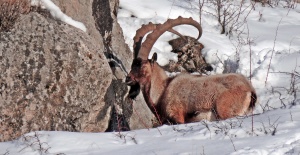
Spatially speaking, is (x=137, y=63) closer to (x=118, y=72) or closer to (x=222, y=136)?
(x=118, y=72)

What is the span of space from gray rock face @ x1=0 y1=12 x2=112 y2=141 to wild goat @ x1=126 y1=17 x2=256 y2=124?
2.60 feet

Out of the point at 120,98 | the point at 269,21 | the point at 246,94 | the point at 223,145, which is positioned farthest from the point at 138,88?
the point at 269,21

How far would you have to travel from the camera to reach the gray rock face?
7.44 meters

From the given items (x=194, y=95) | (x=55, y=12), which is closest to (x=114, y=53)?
(x=55, y=12)

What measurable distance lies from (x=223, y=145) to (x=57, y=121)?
107 inches

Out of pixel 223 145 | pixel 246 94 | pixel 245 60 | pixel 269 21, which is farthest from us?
pixel 269 21

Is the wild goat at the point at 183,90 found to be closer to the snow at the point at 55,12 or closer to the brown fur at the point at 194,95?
the brown fur at the point at 194,95

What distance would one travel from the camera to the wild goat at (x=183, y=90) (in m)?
8.57

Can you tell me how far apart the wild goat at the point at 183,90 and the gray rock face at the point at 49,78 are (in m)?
0.79

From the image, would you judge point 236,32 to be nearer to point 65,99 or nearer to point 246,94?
point 246,94

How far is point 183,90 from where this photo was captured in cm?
895

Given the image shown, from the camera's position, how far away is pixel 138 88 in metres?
9.30

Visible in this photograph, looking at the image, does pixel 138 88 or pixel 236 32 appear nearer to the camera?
pixel 138 88

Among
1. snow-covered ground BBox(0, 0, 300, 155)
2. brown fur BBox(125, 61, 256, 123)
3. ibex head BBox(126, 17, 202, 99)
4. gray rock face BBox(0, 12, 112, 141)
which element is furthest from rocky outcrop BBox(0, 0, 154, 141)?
snow-covered ground BBox(0, 0, 300, 155)
